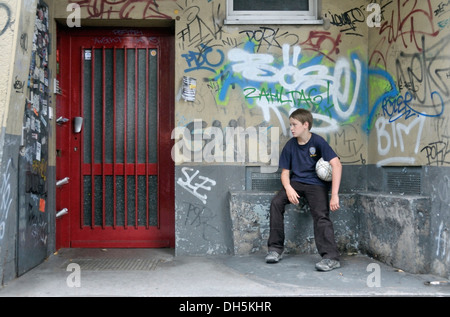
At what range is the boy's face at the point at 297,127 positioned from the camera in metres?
4.78

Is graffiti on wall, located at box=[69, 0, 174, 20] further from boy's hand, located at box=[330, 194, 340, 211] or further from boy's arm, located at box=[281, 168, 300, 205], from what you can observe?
boy's hand, located at box=[330, 194, 340, 211]

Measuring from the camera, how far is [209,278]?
4.25 meters

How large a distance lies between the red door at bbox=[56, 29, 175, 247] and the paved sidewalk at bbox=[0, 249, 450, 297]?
19.3 inches

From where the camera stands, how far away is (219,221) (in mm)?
5203

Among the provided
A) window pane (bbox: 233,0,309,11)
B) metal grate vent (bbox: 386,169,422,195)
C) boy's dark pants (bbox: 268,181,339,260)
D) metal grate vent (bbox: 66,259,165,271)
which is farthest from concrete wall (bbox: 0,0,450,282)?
boy's dark pants (bbox: 268,181,339,260)

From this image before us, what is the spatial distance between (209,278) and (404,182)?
2.25 m

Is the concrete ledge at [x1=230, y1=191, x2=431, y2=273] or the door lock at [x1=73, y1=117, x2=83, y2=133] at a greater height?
the door lock at [x1=73, y1=117, x2=83, y2=133]

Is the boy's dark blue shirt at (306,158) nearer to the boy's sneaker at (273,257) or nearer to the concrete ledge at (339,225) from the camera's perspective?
the concrete ledge at (339,225)

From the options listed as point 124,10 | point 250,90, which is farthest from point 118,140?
point 250,90

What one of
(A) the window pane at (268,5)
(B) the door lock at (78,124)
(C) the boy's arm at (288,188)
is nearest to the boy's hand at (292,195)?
(C) the boy's arm at (288,188)

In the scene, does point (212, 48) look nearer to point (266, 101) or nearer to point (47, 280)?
point (266, 101)

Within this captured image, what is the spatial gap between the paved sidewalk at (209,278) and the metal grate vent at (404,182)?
0.81 m

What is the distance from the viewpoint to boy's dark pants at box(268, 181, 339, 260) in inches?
180

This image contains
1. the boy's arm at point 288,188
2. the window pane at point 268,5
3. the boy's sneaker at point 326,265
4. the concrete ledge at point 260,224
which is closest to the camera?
the boy's sneaker at point 326,265
